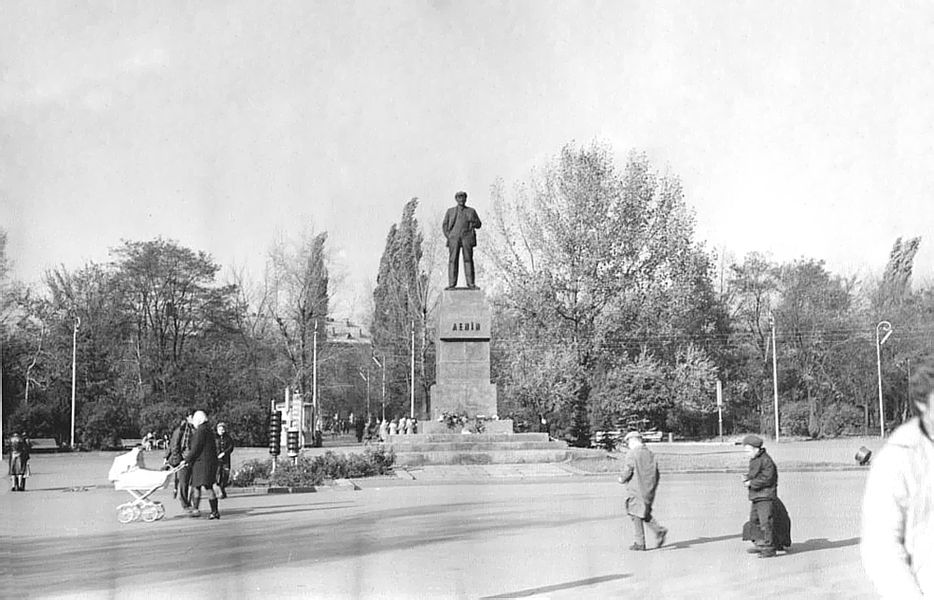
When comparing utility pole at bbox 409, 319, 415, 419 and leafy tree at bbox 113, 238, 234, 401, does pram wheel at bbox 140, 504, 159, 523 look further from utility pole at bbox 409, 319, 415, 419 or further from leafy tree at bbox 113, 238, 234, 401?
utility pole at bbox 409, 319, 415, 419

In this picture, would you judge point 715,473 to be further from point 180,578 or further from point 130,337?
point 130,337

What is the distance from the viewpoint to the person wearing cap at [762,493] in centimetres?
1132

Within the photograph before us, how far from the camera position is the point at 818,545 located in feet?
39.9

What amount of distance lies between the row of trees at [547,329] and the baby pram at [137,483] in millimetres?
30053

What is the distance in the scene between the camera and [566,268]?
46438 millimetres

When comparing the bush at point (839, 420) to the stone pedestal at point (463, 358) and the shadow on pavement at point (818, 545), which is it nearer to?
the stone pedestal at point (463, 358)

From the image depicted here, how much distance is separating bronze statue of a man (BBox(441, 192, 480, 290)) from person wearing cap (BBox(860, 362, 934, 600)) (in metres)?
28.1

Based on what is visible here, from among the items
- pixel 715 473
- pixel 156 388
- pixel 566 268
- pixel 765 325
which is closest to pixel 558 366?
pixel 566 268

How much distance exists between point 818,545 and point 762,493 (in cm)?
112

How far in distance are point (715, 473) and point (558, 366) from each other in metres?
18.1

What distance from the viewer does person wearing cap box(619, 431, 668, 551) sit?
11.7 metres

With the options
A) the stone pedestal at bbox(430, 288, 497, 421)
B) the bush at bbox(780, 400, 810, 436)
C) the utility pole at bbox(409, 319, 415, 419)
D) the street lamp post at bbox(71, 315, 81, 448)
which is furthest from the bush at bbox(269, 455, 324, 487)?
the bush at bbox(780, 400, 810, 436)

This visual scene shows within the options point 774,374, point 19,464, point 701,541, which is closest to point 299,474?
point 19,464

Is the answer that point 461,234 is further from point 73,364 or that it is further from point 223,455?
point 73,364
